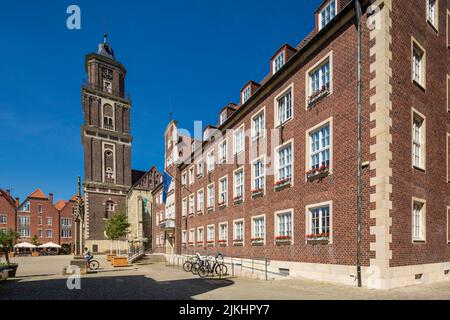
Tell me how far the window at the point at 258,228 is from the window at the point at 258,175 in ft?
6.54

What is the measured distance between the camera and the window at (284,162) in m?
17.7

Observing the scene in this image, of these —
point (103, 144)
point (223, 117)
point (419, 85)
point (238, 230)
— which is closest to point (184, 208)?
point (223, 117)

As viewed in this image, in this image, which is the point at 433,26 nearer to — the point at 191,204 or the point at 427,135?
the point at 427,135

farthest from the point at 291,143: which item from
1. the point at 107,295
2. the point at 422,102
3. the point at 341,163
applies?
the point at 107,295

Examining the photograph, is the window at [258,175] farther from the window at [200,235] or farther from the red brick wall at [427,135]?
the window at [200,235]

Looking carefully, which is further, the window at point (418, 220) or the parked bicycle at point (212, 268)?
the parked bicycle at point (212, 268)

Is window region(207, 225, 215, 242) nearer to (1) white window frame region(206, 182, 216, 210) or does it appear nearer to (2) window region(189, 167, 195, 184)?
(1) white window frame region(206, 182, 216, 210)

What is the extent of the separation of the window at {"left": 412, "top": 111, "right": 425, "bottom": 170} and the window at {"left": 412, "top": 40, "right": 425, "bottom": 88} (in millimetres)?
1664

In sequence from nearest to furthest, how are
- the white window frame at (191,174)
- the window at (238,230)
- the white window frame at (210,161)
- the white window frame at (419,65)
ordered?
1. the white window frame at (419,65)
2. the window at (238,230)
3. the white window frame at (210,161)
4. the white window frame at (191,174)

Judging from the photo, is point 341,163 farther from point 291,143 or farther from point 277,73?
point 277,73

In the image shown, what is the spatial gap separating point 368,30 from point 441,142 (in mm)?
7152

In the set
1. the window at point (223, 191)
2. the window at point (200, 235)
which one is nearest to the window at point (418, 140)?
the window at point (223, 191)

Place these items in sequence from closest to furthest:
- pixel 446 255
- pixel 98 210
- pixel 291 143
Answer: pixel 446 255
pixel 291 143
pixel 98 210
